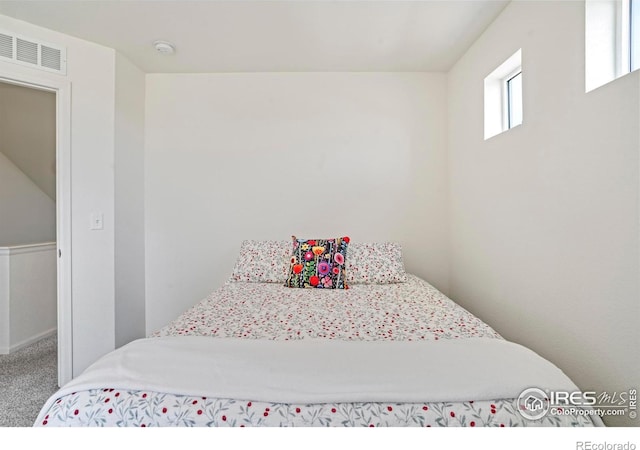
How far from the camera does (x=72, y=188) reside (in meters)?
2.18

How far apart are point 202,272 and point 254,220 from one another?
65cm

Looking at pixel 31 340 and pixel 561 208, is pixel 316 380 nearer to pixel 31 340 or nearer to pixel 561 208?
pixel 561 208

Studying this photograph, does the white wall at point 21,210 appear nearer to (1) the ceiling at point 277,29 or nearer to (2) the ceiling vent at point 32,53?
(2) the ceiling vent at point 32,53

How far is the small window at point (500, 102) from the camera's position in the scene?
2004 millimetres

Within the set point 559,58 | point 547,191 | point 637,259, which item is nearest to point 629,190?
point 637,259

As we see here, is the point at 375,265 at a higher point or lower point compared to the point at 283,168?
lower

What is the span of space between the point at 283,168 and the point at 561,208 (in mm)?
1980

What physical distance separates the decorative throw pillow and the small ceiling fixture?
6.45ft

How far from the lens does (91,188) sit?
225cm

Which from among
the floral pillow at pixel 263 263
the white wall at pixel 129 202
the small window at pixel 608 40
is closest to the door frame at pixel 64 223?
the white wall at pixel 129 202

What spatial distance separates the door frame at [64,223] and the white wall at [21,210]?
1.79 metres

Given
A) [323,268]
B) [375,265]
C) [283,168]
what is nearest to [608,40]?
[375,265]

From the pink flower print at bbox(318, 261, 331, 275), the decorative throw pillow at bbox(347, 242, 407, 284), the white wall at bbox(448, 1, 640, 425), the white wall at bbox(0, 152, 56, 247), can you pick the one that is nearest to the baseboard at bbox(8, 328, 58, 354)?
the white wall at bbox(0, 152, 56, 247)

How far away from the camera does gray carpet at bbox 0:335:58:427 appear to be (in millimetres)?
1715
